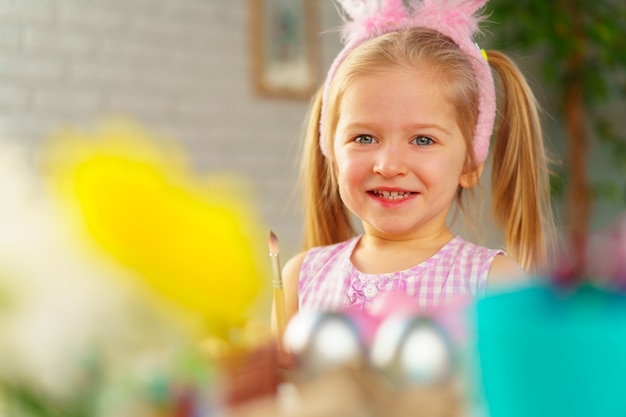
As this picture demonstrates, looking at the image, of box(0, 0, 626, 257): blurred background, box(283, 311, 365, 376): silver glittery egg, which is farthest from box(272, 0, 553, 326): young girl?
box(0, 0, 626, 257): blurred background

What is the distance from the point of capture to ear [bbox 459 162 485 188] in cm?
119

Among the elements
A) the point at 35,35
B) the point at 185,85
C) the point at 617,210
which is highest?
the point at 35,35

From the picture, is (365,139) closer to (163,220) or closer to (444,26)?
(444,26)

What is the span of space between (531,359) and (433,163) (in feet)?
2.75

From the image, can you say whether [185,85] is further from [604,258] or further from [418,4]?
[604,258]

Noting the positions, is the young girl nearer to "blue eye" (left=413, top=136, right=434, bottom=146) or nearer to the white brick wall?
"blue eye" (left=413, top=136, right=434, bottom=146)

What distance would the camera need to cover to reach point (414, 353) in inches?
11.1

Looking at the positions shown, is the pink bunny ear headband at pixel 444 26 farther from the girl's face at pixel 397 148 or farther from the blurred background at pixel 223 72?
the blurred background at pixel 223 72

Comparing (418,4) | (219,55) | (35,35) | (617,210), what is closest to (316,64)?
(219,55)

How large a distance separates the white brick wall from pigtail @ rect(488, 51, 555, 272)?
2021mm

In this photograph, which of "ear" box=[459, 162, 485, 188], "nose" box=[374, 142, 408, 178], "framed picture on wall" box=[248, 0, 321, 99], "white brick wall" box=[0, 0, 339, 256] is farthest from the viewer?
"framed picture on wall" box=[248, 0, 321, 99]

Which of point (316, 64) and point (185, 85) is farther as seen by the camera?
point (316, 64)

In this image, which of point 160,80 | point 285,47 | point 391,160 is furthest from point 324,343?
point 285,47

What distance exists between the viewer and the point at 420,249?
1.19 meters
